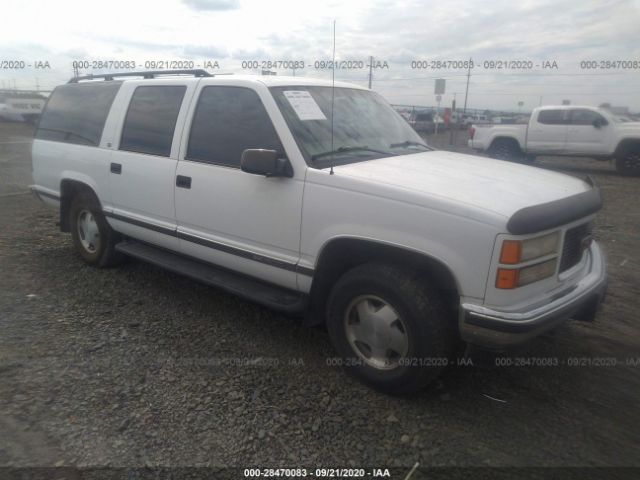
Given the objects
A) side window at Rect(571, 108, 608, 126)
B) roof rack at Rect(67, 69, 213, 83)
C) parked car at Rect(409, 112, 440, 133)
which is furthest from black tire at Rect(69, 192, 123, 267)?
parked car at Rect(409, 112, 440, 133)

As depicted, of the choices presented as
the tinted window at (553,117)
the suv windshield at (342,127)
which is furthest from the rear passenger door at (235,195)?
the tinted window at (553,117)

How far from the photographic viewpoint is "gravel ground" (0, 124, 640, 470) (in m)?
2.69

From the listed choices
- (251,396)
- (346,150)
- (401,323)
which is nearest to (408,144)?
(346,150)

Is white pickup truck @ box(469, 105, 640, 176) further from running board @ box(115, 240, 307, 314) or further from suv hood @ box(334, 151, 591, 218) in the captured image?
running board @ box(115, 240, 307, 314)

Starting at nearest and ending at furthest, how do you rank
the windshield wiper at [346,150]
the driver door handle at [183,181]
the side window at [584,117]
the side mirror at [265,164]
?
the side mirror at [265,164], the windshield wiper at [346,150], the driver door handle at [183,181], the side window at [584,117]

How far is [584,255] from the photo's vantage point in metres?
3.41

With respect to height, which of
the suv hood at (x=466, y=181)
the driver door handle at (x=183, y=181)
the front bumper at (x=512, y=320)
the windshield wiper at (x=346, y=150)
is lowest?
the front bumper at (x=512, y=320)

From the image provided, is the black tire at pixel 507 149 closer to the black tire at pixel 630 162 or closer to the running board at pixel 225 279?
the black tire at pixel 630 162

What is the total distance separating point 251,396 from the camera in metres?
3.18

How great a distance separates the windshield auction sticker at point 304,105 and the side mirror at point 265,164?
0.43m

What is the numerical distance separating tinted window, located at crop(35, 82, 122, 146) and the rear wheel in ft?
46.1

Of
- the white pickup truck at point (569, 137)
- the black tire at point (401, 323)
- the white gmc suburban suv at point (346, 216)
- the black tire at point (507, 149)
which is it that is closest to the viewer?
the white gmc suburban suv at point (346, 216)

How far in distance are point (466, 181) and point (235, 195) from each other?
1571 millimetres

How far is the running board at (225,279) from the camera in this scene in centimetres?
351
